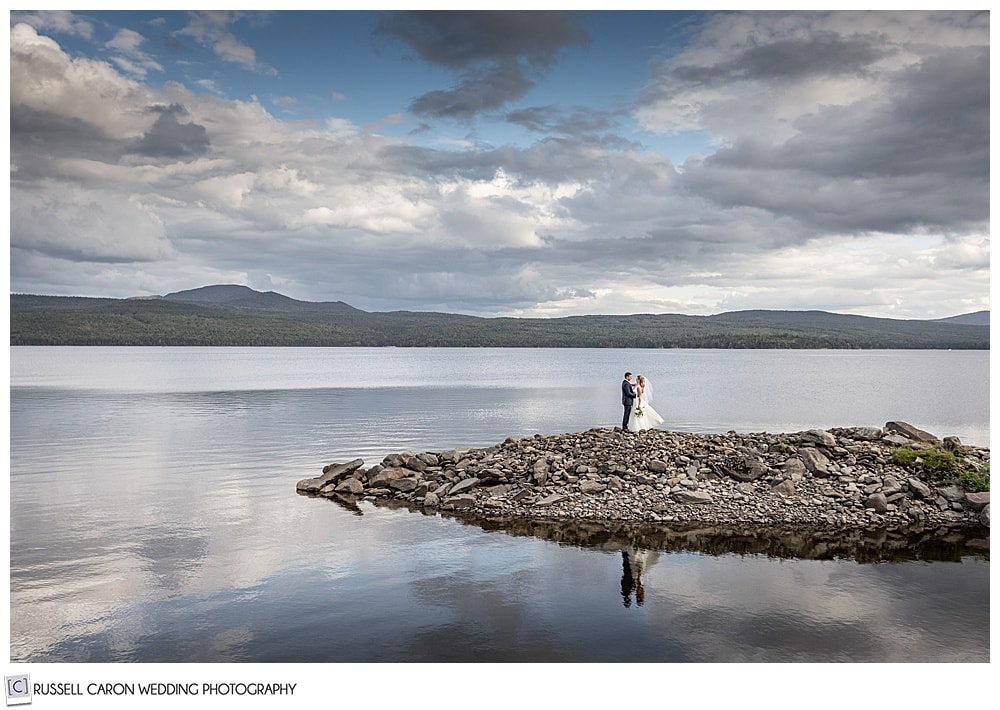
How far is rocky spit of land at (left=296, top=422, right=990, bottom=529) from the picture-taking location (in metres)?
13.0

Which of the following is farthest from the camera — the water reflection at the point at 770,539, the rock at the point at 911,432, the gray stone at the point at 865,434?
the rock at the point at 911,432

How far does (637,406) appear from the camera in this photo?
61.1 feet

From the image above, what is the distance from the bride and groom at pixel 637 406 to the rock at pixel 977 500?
6587 mm

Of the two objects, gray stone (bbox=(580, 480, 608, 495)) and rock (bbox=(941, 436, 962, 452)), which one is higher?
rock (bbox=(941, 436, 962, 452))

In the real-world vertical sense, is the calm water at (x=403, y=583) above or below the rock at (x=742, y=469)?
below

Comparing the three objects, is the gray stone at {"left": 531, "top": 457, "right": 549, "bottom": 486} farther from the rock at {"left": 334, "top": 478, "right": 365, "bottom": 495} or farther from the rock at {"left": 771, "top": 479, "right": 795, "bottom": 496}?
the rock at {"left": 771, "top": 479, "right": 795, "bottom": 496}

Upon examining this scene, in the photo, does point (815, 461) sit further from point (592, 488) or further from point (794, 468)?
point (592, 488)

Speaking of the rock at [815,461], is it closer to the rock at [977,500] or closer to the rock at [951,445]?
the rock at [977,500]

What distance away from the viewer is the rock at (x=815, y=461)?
1434 cm
